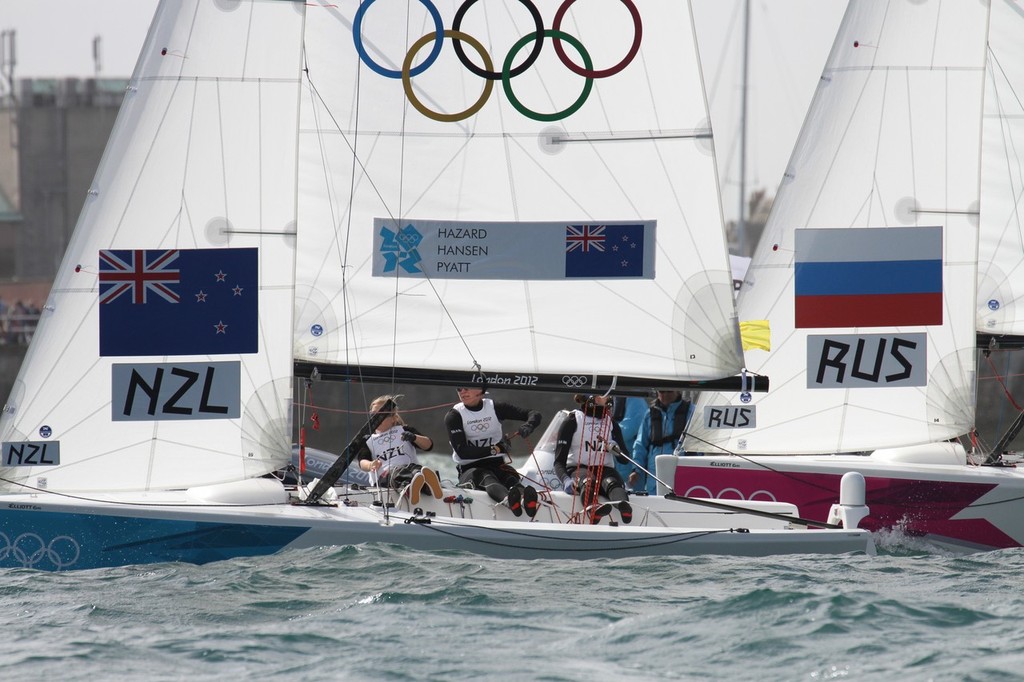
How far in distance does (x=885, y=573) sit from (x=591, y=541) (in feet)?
6.11

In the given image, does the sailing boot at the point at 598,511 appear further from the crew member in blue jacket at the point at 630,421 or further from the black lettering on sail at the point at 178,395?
the crew member in blue jacket at the point at 630,421

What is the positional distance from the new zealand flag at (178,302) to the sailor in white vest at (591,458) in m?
2.41

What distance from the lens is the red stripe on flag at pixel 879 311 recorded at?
11.5 meters

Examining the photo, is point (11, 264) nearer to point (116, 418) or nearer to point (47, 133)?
point (47, 133)

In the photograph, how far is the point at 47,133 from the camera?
36594mm

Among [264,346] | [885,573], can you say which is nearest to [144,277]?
[264,346]

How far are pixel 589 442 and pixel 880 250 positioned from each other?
328 centimetres

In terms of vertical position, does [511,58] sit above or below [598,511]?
above

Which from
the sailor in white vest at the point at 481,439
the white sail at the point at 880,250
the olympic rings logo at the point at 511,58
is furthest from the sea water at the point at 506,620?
the olympic rings logo at the point at 511,58

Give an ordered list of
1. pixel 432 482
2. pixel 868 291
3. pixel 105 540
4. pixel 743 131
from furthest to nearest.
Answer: pixel 743 131 → pixel 868 291 → pixel 432 482 → pixel 105 540

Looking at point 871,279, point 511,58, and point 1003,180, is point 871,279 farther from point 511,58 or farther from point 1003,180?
point 511,58

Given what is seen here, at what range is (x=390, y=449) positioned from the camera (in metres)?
9.91

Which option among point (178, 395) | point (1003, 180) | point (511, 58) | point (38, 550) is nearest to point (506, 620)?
point (178, 395)

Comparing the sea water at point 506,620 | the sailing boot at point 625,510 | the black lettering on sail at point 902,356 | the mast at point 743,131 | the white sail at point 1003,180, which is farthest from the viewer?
the mast at point 743,131
